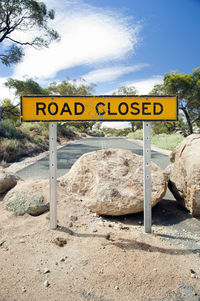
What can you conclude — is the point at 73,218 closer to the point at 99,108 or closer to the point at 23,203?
the point at 23,203

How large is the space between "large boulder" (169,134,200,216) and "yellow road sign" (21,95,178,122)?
3.20ft

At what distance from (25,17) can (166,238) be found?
16974mm

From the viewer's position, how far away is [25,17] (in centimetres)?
1531

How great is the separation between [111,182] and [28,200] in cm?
136

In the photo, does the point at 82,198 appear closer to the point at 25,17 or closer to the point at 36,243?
Answer: the point at 36,243

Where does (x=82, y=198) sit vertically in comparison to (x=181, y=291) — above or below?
above

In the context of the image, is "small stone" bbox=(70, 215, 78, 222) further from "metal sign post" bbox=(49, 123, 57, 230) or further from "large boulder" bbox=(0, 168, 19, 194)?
"large boulder" bbox=(0, 168, 19, 194)

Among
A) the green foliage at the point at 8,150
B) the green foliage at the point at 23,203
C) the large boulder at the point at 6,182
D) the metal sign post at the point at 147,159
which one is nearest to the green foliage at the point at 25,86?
the green foliage at the point at 8,150

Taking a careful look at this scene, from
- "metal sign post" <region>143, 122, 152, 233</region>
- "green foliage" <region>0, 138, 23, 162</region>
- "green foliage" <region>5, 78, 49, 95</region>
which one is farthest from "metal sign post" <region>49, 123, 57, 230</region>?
"green foliage" <region>5, 78, 49, 95</region>

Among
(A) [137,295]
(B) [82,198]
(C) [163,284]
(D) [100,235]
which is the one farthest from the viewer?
(B) [82,198]

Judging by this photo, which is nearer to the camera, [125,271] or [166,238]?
[125,271]

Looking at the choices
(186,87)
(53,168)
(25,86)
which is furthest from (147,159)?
(186,87)

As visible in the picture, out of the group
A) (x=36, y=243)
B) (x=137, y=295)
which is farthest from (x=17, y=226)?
(x=137, y=295)

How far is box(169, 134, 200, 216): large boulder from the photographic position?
3426 mm
